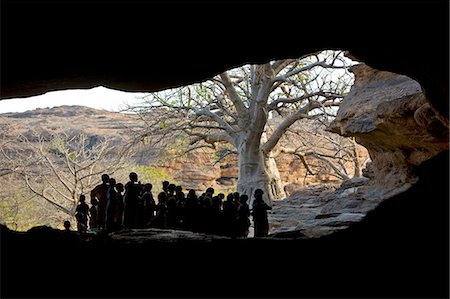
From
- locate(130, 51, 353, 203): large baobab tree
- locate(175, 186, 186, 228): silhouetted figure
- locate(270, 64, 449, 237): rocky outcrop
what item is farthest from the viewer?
locate(130, 51, 353, 203): large baobab tree

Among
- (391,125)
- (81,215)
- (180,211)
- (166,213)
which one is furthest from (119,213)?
(391,125)

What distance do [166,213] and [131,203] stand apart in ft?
1.69

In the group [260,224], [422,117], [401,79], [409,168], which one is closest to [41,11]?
[260,224]

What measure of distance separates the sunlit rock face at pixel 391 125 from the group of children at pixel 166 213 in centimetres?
298

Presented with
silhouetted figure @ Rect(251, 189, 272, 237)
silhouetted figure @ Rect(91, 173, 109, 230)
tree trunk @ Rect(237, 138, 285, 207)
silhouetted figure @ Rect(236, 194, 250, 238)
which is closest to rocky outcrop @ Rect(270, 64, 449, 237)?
silhouetted figure @ Rect(251, 189, 272, 237)

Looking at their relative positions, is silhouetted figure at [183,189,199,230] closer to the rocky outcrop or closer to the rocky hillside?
the rocky outcrop

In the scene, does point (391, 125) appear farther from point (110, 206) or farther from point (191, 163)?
point (191, 163)

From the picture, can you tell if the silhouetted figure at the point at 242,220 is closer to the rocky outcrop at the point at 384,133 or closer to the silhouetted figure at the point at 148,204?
the rocky outcrop at the point at 384,133

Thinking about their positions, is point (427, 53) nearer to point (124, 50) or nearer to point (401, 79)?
point (124, 50)

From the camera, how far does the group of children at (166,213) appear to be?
5.91m

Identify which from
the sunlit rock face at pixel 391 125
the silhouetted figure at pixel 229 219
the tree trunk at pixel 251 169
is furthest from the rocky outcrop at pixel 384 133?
the tree trunk at pixel 251 169

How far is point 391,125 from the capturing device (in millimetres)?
7512

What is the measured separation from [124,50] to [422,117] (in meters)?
4.52

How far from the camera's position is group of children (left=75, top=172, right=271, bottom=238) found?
5.91m
